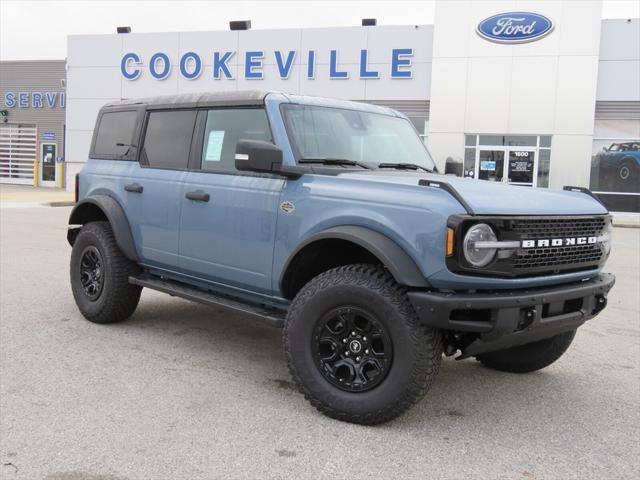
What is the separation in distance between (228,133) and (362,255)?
4.94ft

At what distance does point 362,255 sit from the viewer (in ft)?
13.3

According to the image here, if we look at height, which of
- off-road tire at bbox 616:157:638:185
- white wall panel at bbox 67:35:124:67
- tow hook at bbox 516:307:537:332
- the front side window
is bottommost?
tow hook at bbox 516:307:537:332

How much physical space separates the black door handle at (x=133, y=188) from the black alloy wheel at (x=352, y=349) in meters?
2.33

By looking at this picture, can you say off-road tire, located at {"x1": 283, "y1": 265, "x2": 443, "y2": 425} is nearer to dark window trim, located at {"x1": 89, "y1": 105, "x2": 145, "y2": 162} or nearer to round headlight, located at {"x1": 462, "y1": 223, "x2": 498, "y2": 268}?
round headlight, located at {"x1": 462, "y1": 223, "x2": 498, "y2": 268}

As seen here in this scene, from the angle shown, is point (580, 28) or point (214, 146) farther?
point (580, 28)

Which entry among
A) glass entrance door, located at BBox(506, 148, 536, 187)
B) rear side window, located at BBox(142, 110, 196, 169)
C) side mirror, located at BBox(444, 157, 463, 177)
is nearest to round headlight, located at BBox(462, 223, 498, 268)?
side mirror, located at BBox(444, 157, 463, 177)

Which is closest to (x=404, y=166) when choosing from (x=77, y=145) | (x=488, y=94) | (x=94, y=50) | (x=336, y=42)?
(x=488, y=94)

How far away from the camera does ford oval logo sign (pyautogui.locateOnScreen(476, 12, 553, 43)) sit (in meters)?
21.8

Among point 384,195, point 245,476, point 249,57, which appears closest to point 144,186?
point 384,195

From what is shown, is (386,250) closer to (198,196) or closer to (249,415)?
(249,415)

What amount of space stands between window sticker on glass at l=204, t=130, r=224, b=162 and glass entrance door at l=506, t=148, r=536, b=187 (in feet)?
62.8

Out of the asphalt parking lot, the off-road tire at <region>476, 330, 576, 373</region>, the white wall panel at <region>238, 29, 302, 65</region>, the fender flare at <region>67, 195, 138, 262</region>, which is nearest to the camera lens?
the asphalt parking lot

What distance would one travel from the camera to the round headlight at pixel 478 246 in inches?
131

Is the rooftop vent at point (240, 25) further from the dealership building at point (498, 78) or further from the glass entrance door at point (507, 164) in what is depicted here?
the glass entrance door at point (507, 164)
